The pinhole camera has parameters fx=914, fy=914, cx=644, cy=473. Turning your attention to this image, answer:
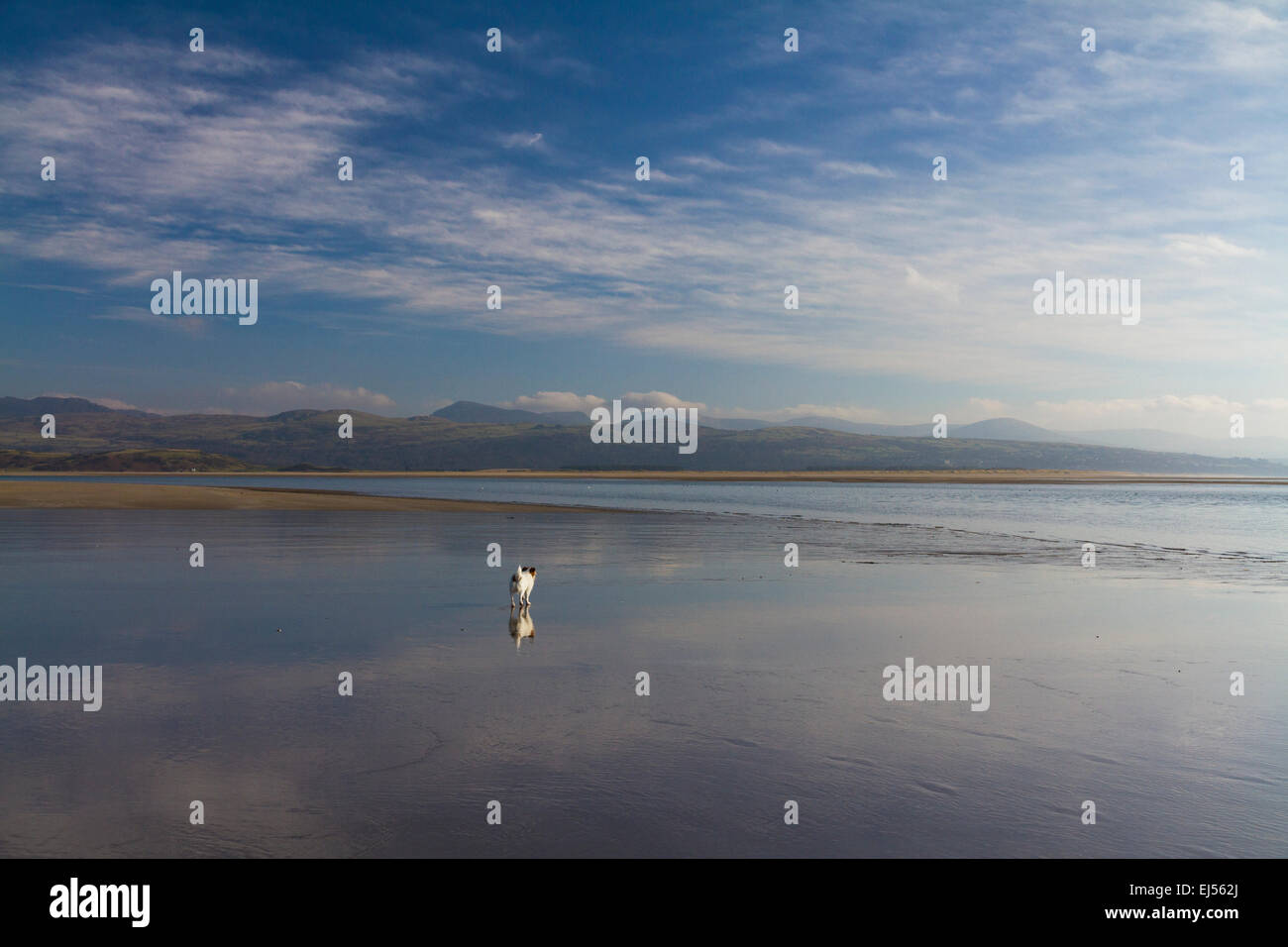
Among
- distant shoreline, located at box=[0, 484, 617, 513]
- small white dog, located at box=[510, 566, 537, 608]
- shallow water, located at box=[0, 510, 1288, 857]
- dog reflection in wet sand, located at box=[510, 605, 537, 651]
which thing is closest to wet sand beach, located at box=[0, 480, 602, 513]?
distant shoreline, located at box=[0, 484, 617, 513]

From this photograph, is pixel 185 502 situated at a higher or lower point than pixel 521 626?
higher

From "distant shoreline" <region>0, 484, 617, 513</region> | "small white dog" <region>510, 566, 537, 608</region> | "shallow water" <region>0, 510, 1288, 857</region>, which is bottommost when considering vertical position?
"shallow water" <region>0, 510, 1288, 857</region>

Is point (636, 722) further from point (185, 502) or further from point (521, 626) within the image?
point (185, 502)

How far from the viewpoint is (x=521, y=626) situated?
14.6 m

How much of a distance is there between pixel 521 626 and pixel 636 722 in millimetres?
5740

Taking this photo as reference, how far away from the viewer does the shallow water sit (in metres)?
6.43

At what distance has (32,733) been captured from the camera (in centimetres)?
855

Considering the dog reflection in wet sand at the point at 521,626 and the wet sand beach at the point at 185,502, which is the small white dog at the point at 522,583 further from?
the wet sand beach at the point at 185,502

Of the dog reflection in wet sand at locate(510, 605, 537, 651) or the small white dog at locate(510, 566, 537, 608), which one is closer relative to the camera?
the dog reflection in wet sand at locate(510, 605, 537, 651)

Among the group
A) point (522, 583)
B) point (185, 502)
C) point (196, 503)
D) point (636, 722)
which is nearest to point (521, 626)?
point (522, 583)

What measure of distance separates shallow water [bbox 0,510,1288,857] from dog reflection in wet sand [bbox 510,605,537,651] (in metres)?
0.29

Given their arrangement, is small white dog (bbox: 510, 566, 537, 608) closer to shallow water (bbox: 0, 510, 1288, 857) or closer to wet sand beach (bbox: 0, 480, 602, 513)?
shallow water (bbox: 0, 510, 1288, 857)

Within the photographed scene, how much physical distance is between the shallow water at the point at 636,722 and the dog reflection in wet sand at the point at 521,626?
29cm
